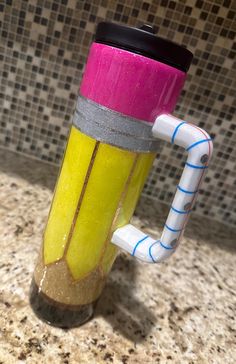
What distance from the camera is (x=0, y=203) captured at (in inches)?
21.9

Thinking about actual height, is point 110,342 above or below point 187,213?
below

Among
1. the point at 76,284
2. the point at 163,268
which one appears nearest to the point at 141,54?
the point at 76,284

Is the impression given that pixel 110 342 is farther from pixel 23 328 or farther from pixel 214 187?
pixel 214 187

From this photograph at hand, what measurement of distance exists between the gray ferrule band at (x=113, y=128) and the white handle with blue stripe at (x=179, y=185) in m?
0.01

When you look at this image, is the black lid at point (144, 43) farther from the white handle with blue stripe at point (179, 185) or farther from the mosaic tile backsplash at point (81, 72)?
the mosaic tile backsplash at point (81, 72)

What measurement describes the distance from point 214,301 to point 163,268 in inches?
3.3

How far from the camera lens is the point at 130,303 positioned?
456 millimetres

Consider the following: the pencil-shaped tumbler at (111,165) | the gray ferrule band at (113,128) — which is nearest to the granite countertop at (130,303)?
the pencil-shaped tumbler at (111,165)

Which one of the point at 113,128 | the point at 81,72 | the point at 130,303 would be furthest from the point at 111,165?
the point at 81,72

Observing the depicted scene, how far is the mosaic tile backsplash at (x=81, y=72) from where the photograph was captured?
0.58 meters

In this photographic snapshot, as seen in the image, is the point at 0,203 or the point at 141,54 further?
the point at 0,203

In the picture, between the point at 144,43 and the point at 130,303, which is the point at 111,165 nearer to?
the point at 144,43

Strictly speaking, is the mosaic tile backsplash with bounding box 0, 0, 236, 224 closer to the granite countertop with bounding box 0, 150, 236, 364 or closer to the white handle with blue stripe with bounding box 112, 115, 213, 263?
the granite countertop with bounding box 0, 150, 236, 364

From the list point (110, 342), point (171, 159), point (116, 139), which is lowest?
point (110, 342)
